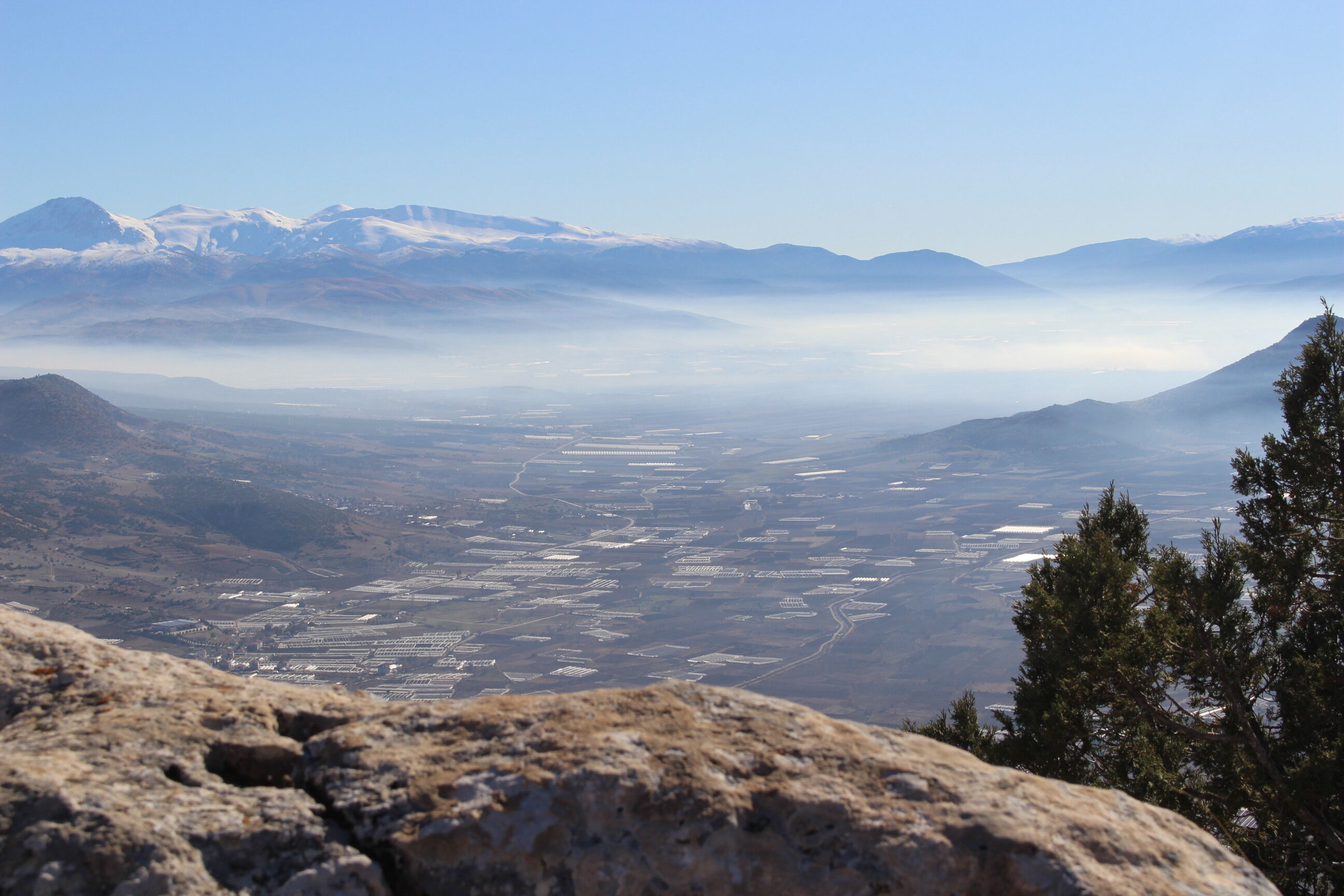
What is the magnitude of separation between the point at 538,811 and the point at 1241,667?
15.6 m

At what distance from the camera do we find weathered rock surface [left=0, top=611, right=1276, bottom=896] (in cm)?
450

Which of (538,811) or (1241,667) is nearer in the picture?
(538,811)

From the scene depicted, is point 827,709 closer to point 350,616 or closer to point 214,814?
point 350,616

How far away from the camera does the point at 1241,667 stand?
621 inches

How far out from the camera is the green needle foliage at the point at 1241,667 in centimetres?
1401

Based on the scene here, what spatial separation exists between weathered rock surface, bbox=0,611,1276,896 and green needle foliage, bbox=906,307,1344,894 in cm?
Answer: 1065

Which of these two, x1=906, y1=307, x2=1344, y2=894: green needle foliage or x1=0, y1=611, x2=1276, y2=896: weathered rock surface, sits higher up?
x1=0, y1=611, x2=1276, y2=896: weathered rock surface

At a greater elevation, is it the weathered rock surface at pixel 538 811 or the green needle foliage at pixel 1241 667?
the weathered rock surface at pixel 538 811

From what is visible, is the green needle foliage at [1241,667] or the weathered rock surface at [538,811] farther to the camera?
the green needle foliage at [1241,667]

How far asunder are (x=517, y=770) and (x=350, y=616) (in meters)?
174

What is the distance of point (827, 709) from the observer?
113 metres

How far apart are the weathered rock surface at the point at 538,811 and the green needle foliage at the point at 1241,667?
34.9 ft

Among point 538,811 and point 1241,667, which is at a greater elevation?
point 538,811

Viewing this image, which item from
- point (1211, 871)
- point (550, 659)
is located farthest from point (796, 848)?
point (550, 659)
